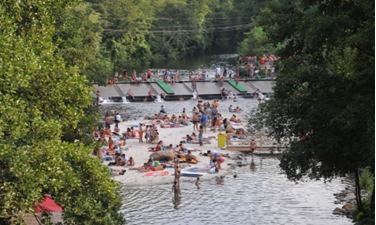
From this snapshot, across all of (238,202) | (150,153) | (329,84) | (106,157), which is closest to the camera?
(329,84)

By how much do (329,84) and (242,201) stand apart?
Result: 910 centimetres

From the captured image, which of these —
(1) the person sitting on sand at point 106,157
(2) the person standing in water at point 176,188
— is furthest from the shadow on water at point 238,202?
(1) the person sitting on sand at point 106,157

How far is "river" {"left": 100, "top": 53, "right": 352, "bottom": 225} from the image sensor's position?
25.8 m

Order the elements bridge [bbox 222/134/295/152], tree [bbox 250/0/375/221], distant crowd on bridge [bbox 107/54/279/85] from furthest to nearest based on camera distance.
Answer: distant crowd on bridge [bbox 107/54/279/85], bridge [bbox 222/134/295/152], tree [bbox 250/0/375/221]

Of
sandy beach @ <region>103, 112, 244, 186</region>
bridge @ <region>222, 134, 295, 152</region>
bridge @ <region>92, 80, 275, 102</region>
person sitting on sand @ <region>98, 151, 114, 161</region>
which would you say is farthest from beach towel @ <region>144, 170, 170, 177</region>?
bridge @ <region>92, 80, 275, 102</region>

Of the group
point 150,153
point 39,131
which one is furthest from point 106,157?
point 39,131

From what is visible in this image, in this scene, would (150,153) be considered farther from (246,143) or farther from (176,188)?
(176,188)

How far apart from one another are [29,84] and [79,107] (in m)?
2.72

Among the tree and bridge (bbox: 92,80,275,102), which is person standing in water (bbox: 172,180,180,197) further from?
bridge (bbox: 92,80,275,102)

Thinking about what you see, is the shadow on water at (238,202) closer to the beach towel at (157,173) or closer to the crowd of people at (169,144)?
the crowd of people at (169,144)

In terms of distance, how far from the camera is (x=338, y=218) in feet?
85.1

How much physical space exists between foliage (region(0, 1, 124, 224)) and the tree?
20.3 feet

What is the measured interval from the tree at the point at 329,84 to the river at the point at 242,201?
4040 mm

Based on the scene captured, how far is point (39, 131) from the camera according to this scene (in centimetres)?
1560
